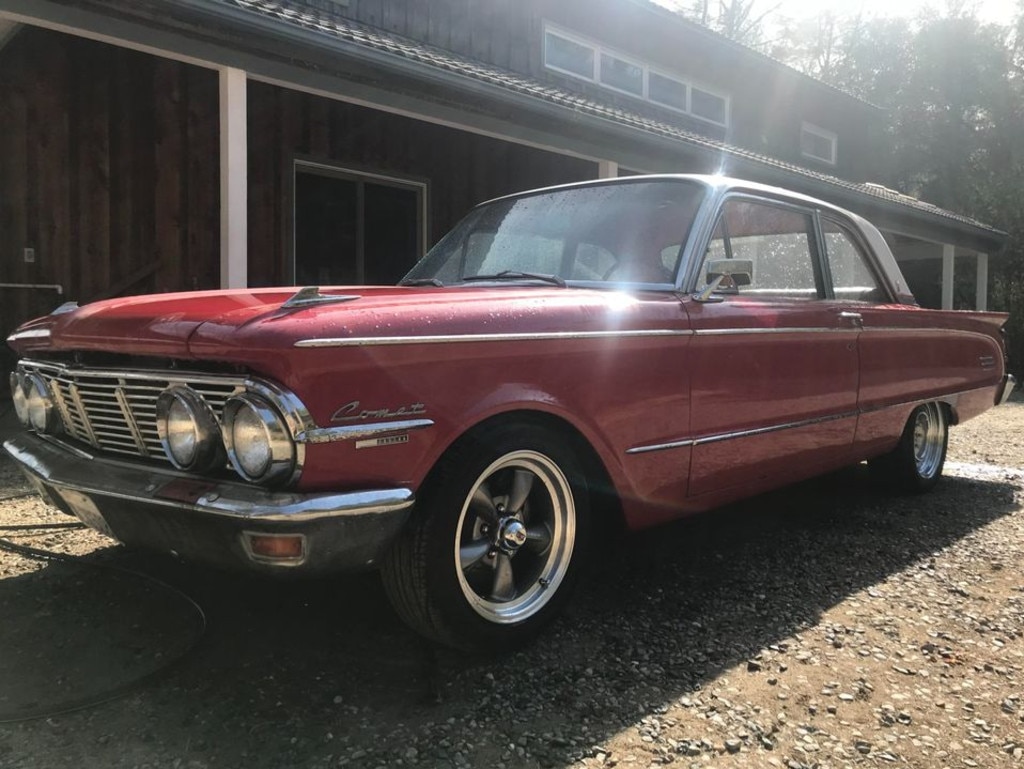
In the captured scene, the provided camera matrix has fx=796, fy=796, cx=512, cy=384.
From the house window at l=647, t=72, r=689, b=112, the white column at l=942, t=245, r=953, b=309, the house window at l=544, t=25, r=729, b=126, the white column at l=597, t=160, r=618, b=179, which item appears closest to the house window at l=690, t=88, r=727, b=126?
the house window at l=544, t=25, r=729, b=126

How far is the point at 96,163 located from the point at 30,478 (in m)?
5.23

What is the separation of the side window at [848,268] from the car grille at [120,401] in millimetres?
2958

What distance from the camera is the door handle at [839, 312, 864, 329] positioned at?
143 inches

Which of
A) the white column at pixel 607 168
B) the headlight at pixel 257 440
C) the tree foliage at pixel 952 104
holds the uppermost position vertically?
the tree foliage at pixel 952 104

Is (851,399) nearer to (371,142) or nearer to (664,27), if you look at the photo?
(371,142)

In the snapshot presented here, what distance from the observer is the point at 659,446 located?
2748 mm

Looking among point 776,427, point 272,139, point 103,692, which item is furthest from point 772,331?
point 272,139

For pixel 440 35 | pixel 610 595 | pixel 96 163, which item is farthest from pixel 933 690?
pixel 440 35

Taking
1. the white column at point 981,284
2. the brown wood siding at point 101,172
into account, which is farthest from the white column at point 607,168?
the white column at point 981,284

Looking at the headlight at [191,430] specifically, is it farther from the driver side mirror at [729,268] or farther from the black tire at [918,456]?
the black tire at [918,456]

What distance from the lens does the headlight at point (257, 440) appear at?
1.91m

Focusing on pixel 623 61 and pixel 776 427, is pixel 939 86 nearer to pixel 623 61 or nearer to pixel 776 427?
pixel 623 61

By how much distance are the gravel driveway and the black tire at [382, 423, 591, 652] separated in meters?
0.15

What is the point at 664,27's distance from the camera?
41.4 ft
